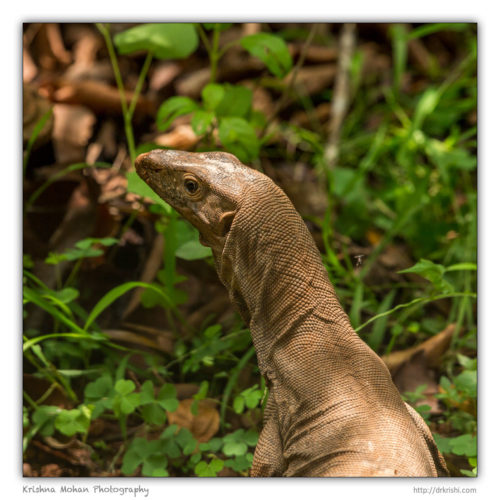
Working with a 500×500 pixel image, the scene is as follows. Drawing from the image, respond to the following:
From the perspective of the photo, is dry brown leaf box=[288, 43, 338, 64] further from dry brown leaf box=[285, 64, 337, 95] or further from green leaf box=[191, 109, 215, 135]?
green leaf box=[191, 109, 215, 135]

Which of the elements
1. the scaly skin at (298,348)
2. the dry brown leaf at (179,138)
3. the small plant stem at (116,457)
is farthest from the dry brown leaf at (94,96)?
the scaly skin at (298,348)

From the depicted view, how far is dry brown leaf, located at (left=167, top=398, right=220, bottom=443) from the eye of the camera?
131 inches

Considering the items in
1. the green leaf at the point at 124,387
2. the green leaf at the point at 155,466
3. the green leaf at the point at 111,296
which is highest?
the green leaf at the point at 111,296

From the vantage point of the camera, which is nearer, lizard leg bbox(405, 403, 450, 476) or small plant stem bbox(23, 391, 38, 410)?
lizard leg bbox(405, 403, 450, 476)

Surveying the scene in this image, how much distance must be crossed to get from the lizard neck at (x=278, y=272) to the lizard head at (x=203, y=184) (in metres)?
0.06

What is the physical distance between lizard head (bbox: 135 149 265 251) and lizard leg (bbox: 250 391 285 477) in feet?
2.13

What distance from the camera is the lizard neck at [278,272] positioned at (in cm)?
253

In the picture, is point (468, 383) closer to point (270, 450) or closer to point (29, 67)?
point (270, 450)

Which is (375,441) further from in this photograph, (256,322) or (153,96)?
(153,96)

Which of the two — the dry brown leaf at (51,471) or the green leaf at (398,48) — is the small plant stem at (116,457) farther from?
the green leaf at (398,48)

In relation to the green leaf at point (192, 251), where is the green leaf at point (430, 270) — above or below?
below

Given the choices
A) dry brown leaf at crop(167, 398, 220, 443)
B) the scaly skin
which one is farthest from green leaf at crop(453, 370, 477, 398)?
dry brown leaf at crop(167, 398, 220, 443)

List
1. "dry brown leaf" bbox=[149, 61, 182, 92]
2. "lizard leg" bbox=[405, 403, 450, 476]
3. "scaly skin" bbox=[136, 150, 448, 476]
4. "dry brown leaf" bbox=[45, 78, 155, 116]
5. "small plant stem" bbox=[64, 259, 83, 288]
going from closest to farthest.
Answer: "scaly skin" bbox=[136, 150, 448, 476]
"lizard leg" bbox=[405, 403, 450, 476]
"small plant stem" bbox=[64, 259, 83, 288]
"dry brown leaf" bbox=[45, 78, 155, 116]
"dry brown leaf" bbox=[149, 61, 182, 92]

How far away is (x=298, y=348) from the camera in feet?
8.37
